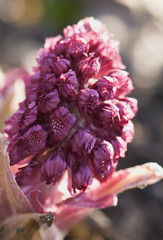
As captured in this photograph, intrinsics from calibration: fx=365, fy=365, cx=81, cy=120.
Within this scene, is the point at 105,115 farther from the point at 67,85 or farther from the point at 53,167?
the point at 53,167

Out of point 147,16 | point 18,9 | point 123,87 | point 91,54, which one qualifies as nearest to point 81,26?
point 91,54


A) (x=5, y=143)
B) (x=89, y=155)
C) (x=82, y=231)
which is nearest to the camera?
(x=5, y=143)

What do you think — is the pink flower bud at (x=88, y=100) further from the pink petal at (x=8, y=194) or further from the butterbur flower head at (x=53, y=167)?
the pink petal at (x=8, y=194)

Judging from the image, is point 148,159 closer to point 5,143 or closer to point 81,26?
point 81,26

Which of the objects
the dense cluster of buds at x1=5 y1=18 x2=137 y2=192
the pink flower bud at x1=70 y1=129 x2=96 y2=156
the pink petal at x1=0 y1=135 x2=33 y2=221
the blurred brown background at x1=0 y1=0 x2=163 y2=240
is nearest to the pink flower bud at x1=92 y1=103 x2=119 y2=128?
the dense cluster of buds at x1=5 y1=18 x2=137 y2=192

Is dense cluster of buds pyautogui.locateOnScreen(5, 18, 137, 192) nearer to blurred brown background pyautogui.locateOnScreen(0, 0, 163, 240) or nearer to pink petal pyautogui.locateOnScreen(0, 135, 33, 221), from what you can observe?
pink petal pyautogui.locateOnScreen(0, 135, 33, 221)

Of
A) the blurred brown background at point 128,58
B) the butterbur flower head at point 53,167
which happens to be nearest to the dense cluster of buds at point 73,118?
the butterbur flower head at point 53,167
